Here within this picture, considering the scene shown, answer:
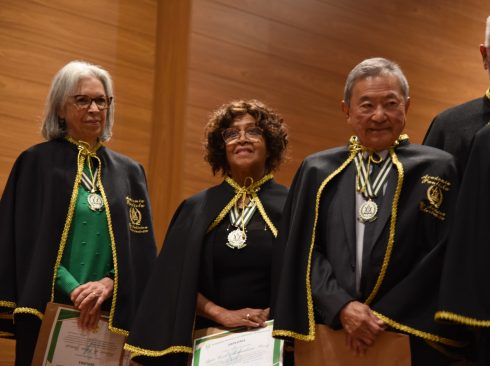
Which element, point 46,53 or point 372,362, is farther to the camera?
point 46,53

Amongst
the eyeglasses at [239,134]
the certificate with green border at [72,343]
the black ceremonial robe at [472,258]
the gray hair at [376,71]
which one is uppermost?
the gray hair at [376,71]

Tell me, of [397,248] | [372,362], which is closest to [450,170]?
[397,248]

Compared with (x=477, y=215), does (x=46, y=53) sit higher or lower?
higher

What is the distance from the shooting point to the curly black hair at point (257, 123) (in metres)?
4.13

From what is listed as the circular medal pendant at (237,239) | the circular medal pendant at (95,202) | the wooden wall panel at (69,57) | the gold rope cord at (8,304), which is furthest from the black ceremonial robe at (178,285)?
the wooden wall panel at (69,57)

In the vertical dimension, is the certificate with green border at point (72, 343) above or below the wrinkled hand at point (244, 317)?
below

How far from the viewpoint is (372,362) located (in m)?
2.93

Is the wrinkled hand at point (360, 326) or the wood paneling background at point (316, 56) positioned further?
the wood paneling background at point (316, 56)

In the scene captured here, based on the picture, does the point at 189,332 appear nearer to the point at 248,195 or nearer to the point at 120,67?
the point at 248,195

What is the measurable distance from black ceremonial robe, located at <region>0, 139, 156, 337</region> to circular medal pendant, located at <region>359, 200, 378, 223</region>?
4.28 feet

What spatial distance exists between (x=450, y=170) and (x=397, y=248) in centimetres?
36

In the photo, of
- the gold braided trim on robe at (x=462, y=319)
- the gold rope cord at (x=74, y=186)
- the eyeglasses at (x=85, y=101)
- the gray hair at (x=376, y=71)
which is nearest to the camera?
the gold braided trim on robe at (x=462, y=319)

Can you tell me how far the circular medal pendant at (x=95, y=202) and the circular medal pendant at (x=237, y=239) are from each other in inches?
26.5

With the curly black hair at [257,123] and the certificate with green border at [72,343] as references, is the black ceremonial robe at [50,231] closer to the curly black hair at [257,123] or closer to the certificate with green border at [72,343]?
the certificate with green border at [72,343]
